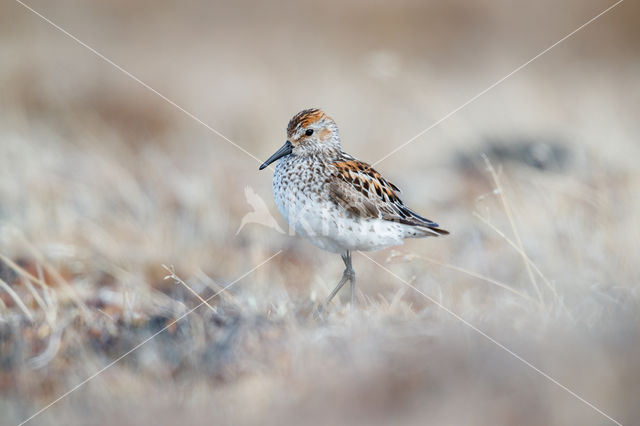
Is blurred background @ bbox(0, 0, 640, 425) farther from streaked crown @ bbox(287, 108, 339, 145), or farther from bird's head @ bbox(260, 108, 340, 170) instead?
streaked crown @ bbox(287, 108, 339, 145)

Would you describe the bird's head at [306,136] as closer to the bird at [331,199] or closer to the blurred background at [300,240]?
the bird at [331,199]

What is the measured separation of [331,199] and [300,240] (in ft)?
11.8

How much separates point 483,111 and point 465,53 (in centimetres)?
333

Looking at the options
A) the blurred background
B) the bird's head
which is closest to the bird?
the bird's head

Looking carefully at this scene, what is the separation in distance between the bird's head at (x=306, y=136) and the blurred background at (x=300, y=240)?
125cm

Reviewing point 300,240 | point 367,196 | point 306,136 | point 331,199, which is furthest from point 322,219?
point 300,240

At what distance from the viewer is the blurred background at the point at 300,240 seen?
4.50 meters

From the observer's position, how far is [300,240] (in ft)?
30.8

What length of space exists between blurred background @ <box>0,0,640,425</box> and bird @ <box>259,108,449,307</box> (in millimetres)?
560

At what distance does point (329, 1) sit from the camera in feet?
57.0

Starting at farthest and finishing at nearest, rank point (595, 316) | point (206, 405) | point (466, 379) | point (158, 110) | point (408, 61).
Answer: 1. point (408, 61)
2. point (158, 110)
3. point (595, 316)
4. point (206, 405)
5. point (466, 379)

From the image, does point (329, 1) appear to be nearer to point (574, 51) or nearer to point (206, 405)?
point (574, 51)

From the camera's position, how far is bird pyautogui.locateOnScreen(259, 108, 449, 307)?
5.80m

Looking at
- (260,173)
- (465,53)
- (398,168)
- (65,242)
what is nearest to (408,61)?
(465,53)
